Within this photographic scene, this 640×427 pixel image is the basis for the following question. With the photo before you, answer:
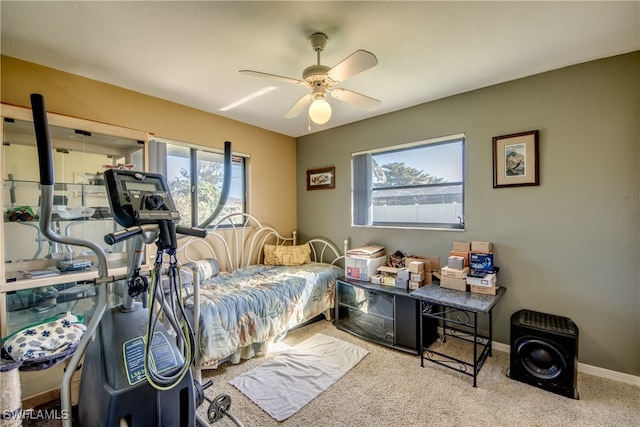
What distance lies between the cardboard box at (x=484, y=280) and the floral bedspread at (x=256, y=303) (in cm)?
148

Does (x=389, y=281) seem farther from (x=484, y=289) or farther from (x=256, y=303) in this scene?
(x=256, y=303)

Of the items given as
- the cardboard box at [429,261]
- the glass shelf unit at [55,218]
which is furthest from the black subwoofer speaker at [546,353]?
the glass shelf unit at [55,218]

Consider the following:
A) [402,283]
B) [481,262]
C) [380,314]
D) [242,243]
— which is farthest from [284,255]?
[481,262]

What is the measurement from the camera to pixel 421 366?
236 centimetres

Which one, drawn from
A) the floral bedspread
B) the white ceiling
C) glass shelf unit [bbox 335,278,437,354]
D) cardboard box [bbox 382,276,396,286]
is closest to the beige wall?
the white ceiling

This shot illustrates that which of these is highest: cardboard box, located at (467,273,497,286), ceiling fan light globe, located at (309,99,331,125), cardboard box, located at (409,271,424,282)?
ceiling fan light globe, located at (309,99,331,125)

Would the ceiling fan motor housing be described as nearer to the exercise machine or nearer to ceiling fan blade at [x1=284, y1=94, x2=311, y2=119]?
ceiling fan blade at [x1=284, y1=94, x2=311, y2=119]

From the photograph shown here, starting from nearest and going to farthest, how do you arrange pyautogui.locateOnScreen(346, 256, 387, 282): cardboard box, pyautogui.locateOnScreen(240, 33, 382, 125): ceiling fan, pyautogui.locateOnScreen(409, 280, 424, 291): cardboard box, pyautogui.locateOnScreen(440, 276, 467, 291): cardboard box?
pyautogui.locateOnScreen(240, 33, 382, 125): ceiling fan → pyautogui.locateOnScreen(440, 276, 467, 291): cardboard box → pyautogui.locateOnScreen(409, 280, 424, 291): cardboard box → pyautogui.locateOnScreen(346, 256, 387, 282): cardboard box

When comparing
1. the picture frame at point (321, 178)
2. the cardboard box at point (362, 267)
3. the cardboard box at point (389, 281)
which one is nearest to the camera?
the cardboard box at point (389, 281)

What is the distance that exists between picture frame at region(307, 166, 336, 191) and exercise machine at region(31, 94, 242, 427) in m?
2.61

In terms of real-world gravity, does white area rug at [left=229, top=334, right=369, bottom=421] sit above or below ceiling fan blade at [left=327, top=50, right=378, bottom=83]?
below

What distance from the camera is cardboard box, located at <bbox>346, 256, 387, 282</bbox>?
3010mm

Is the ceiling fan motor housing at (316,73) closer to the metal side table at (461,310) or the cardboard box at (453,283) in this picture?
the metal side table at (461,310)

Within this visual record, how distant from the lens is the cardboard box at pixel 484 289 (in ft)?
7.59
